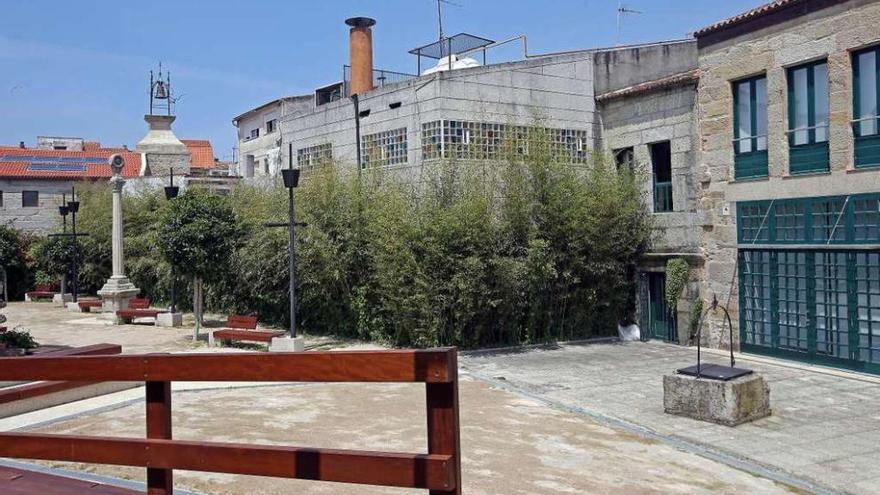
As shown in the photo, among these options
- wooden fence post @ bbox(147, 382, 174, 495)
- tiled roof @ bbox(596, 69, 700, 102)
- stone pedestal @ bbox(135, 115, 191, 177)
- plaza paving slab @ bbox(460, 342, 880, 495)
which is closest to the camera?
wooden fence post @ bbox(147, 382, 174, 495)

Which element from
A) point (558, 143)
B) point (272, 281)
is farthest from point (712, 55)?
point (272, 281)

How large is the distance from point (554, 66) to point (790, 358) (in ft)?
29.6

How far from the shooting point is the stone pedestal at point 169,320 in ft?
65.6

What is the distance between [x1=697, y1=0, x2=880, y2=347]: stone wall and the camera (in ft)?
43.0

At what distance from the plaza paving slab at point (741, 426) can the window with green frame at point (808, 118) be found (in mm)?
3815

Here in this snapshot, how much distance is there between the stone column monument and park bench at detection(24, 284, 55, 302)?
7.54m

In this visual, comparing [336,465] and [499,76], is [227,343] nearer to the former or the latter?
[499,76]

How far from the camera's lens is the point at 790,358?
46.9ft

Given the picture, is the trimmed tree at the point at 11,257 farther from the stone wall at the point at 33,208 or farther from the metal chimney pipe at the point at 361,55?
the metal chimney pipe at the point at 361,55

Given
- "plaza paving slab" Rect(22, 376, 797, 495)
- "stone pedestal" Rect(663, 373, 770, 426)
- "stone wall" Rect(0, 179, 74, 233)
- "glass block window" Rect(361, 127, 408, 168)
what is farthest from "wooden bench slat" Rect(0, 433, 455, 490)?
"stone wall" Rect(0, 179, 74, 233)

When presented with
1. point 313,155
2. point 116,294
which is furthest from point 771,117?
point 116,294

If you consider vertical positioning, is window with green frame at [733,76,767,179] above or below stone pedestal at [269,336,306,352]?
above

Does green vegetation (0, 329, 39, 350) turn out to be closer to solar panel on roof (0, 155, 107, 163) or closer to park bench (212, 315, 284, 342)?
park bench (212, 315, 284, 342)

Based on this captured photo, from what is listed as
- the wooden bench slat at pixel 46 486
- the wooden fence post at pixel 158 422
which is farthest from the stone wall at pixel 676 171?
the wooden fence post at pixel 158 422
